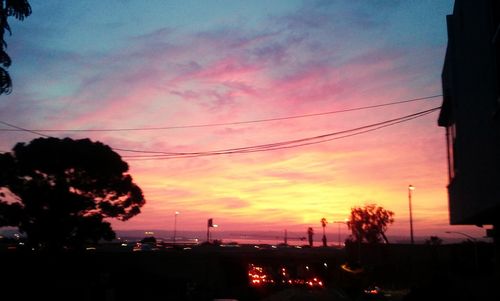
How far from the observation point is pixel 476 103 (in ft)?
43.1

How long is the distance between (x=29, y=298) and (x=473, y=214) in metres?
26.9

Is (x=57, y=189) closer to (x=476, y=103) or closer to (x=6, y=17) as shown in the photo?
(x=6, y=17)

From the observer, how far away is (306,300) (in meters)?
34.7

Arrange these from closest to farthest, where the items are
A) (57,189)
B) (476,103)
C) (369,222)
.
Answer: (476,103) < (57,189) < (369,222)

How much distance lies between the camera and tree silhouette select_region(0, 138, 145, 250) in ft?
129

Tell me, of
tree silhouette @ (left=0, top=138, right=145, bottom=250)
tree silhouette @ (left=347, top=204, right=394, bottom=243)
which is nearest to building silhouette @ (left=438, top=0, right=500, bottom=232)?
tree silhouette @ (left=0, top=138, right=145, bottom=250)

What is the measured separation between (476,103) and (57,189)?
3205 cm

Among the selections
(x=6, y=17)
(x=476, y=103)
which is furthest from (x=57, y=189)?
(x=476, y=103)

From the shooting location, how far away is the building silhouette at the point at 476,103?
10656mm

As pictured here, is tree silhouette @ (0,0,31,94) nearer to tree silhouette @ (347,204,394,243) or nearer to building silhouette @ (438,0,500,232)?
building silhouette @ (438,0,500,232)

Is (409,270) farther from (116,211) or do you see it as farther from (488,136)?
(488,136)

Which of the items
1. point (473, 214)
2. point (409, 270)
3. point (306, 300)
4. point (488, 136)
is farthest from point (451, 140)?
point (409, 270)

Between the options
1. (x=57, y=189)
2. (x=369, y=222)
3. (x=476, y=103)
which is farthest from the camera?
(x=369, y=222)

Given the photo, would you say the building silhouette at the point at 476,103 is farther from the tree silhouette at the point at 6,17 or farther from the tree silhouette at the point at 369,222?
the tree silhouette at the point at 369,222
